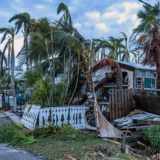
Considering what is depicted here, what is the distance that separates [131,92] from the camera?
10.4 m

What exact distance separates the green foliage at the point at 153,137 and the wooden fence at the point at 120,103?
259 centimetres

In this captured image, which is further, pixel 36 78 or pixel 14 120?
pixel 14 120

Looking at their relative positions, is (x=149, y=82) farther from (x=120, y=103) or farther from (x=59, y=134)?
(x=59, y=134)

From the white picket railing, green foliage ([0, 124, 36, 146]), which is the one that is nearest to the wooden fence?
the white picket railing

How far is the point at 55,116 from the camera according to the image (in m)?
8.21

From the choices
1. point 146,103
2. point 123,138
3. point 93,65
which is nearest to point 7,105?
point 93,65

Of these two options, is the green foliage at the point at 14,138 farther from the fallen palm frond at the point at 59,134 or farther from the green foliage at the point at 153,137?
the green foliage at the point at 153,137

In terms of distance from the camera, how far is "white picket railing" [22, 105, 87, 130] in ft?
26.1

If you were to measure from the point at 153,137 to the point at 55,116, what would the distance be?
136 inches

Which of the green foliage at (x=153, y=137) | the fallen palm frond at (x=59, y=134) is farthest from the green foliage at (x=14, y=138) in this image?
the green foliage at (x=153, y=137)

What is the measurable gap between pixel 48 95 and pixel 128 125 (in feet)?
10.6

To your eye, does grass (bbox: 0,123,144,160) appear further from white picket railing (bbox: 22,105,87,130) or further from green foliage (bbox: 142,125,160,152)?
green foliage (bbox: 142,125,160,152)

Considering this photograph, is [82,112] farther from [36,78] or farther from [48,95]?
[36,78]

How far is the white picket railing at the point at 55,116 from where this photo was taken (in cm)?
795
